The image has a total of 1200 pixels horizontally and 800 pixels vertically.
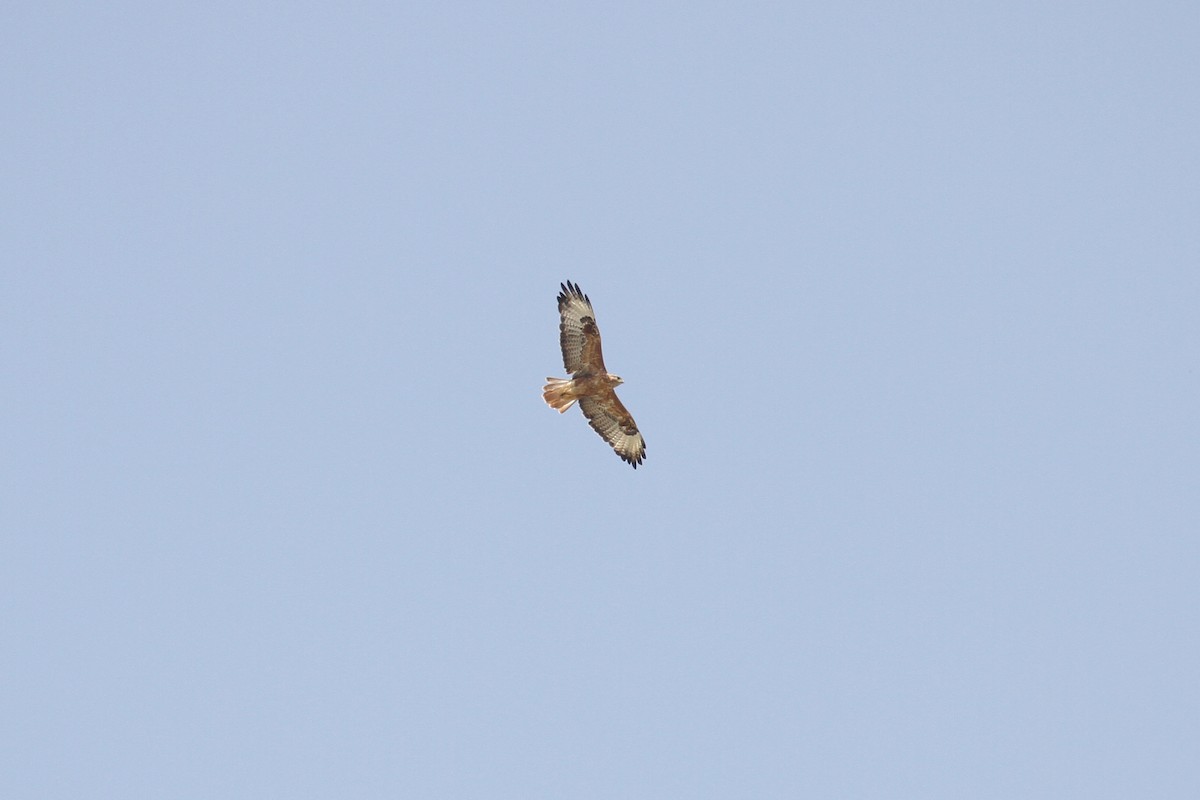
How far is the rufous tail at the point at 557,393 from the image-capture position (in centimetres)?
2328

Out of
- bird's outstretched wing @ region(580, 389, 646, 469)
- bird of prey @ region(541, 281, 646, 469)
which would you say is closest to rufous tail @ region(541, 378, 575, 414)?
bird of prey @ region(541, 281, 646, 469)

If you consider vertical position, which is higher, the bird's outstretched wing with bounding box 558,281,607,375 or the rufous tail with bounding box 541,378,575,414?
the bird's outstretched wing with bounding box 558,281,607,375

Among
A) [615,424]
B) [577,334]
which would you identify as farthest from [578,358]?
[615,424]

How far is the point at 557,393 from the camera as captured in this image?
76.5 ft

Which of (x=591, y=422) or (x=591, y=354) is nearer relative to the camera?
(x=591, y=354)

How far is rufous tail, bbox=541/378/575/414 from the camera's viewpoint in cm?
2328

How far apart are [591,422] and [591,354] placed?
193 cm

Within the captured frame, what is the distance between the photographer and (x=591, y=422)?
2494 centimetres

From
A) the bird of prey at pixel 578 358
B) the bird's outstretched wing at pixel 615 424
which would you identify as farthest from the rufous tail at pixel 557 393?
the bird's outstretched wing at pixel 615 424

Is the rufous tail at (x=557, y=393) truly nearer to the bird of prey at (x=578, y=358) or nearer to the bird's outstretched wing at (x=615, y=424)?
the bird of prey at (x=578, y=358)

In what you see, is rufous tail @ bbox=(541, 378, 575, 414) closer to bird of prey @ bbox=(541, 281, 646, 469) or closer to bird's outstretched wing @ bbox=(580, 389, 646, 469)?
bird of prey @ bbox=(541, 281, 646, 469)

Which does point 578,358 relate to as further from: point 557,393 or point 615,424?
point 615,424

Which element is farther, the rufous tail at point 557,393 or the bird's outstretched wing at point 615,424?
the bird's outstretched wing at point 615,424

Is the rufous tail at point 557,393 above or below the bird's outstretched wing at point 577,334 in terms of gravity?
below
